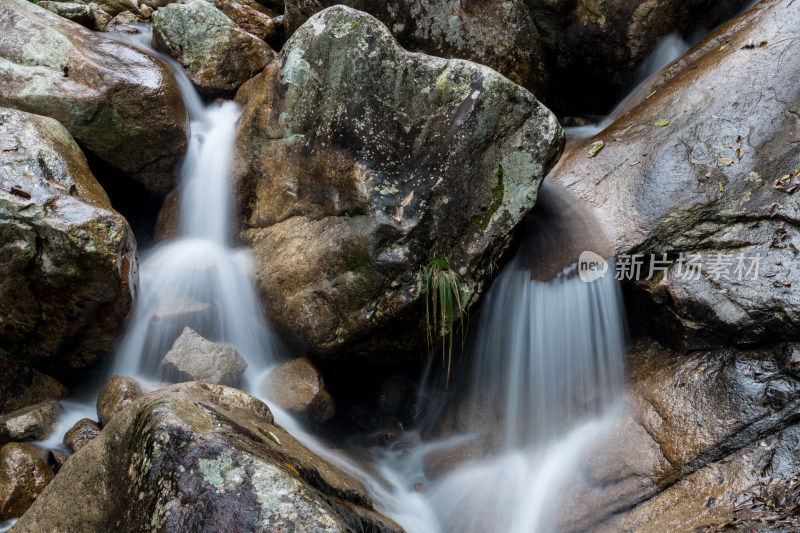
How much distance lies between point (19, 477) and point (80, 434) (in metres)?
0.54

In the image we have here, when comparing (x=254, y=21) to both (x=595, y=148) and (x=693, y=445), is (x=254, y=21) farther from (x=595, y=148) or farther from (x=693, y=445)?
(x=693, y=445)

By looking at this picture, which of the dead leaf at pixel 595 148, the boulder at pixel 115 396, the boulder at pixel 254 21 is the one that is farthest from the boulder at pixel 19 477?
the boulder at pixel 254 21

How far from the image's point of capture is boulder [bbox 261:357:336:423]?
15.7 feet

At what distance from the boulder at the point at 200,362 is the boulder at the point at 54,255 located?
1.93 ft

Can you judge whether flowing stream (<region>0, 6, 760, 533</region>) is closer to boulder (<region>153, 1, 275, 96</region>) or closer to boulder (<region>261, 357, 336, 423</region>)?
boulder (<region>261, 357, 336, 423</region>)

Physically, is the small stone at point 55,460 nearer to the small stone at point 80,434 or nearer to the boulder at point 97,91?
the small stone at point 80,434

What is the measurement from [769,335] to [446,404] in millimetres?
2837

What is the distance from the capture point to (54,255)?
423 cm

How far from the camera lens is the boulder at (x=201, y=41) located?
6.75 m

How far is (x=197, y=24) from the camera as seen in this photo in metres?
6.75

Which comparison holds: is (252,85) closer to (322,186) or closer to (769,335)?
(322,186)

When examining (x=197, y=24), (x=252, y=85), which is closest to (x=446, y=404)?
(x=252, y=85)

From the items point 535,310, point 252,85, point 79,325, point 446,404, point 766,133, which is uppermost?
point 252,85

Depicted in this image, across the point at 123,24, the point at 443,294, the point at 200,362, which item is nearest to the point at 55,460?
the point at 200,362
